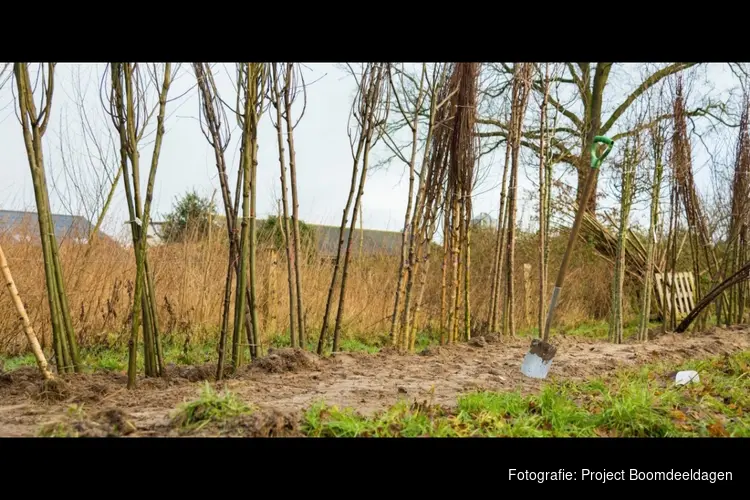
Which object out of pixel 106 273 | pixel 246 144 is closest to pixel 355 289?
pixel 106 273

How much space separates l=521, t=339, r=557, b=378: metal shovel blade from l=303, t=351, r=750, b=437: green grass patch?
0.26 metres

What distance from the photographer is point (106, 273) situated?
236 inches

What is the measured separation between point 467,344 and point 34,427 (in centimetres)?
359

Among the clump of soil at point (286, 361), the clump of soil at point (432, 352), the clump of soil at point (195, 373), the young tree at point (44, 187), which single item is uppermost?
the young tree at point (44, 187)

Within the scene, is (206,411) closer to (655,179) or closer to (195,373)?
(195,373)

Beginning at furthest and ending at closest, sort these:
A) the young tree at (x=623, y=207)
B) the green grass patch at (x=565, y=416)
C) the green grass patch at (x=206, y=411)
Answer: the young tree at (x=623, y=207), the green grass patch at (x=565, y=416), the green grass patch at (x=206, y=411)

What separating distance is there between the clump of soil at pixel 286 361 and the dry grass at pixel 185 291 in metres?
1.63

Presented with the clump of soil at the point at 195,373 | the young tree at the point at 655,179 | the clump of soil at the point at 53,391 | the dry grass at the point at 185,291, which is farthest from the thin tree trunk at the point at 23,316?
the young tree at the point at 655,179

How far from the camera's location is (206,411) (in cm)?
245

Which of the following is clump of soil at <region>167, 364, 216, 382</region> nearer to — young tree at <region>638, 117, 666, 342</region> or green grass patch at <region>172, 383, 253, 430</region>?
green grass patch at <region>172, 383, 253, 430</region>

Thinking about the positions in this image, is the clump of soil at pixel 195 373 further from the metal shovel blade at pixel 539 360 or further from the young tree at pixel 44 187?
the metal shovel blade at pixel 539 360

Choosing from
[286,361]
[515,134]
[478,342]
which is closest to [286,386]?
[286,361]

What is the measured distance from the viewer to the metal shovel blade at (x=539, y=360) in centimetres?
395
